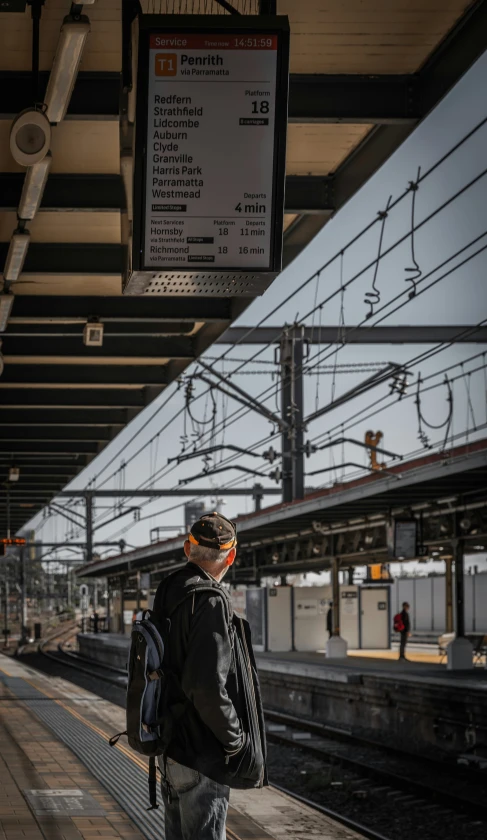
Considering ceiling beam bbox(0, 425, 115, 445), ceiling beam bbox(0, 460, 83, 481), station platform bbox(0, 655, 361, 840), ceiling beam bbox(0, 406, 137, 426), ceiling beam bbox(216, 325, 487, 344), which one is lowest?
station platform bbox(0, 655, 361, 840)

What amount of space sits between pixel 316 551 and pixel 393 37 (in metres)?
22.9

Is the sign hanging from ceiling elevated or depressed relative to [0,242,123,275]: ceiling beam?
depressed

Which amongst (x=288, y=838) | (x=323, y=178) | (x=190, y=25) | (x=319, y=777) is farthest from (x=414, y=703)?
(x=190, y=25)

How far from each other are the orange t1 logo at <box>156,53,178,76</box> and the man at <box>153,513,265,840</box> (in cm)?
217

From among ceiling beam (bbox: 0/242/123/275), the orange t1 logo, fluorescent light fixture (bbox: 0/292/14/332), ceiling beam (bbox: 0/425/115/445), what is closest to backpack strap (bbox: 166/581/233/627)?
the orange t1 logo

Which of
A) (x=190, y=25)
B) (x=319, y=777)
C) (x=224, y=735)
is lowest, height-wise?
(x=319, y=777)

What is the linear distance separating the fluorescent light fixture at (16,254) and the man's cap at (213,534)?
4.19 m

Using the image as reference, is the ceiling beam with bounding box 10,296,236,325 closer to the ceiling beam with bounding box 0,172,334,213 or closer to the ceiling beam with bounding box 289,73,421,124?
the ceiling beam with bounding box 0,172,334,213

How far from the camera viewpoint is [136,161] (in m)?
5.17

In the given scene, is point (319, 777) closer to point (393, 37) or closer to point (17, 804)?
point (17, 804)

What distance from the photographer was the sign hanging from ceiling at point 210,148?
5051 millimetres

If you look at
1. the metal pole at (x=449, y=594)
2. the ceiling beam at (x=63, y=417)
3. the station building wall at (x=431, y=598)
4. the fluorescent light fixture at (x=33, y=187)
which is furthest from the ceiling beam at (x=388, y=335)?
the fluorescent light fixture at (x=33, y=187)

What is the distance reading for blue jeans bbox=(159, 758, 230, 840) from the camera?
14.1ft

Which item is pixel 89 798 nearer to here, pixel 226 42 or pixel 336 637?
pixel 226 42
